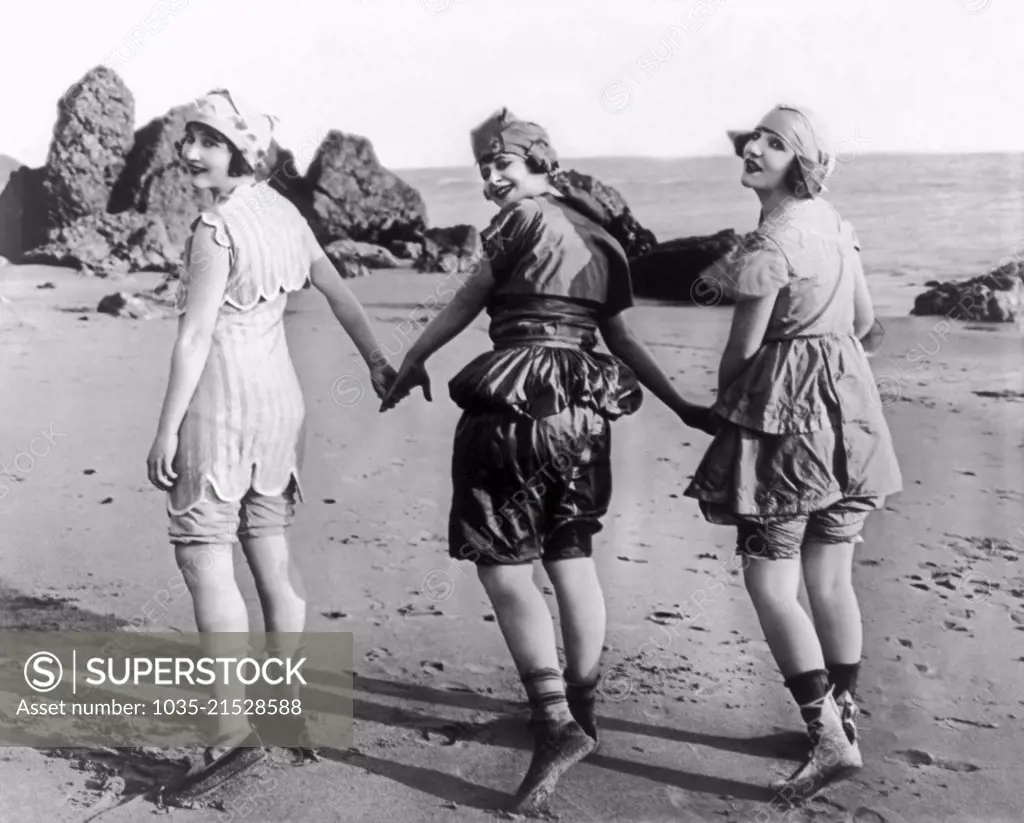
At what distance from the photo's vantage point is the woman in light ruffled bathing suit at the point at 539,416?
11.5 ft

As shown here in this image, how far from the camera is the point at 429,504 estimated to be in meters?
4.23

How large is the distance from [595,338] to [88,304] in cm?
212

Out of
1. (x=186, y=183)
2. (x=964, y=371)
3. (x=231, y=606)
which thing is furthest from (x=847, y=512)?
(x=186, y=183)

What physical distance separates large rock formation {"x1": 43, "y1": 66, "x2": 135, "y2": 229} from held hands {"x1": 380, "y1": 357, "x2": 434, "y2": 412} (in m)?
1.57

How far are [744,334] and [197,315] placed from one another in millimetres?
1516

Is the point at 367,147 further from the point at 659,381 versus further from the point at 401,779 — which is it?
the point at 401,779

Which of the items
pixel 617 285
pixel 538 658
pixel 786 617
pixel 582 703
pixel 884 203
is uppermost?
pixel 884 203

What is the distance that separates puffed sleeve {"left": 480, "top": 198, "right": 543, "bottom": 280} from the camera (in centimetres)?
348

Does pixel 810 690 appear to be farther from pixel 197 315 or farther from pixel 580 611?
pixel 197 315

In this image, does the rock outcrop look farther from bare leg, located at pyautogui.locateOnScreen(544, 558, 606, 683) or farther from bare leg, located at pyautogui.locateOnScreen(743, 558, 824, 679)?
bare leg, located at pyautogui.locateOnScreen(743, 558, 824, 679)

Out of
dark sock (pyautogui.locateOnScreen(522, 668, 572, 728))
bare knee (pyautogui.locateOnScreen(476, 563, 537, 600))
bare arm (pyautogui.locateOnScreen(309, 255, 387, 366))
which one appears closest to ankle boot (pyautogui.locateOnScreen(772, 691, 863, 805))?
dark sock (pyautogui.locateOnScreen(522, 668, 572, 728))

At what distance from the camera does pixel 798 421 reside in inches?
138

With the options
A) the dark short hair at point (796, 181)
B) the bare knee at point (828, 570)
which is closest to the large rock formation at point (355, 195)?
the dark short hair at point (796, 181)

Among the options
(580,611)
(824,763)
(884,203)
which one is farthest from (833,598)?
(884,203)
